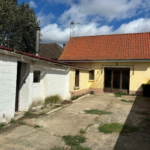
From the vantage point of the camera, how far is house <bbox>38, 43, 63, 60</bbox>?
2578 cm

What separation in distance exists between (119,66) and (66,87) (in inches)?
233

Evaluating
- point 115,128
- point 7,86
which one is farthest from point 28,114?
point 115,128

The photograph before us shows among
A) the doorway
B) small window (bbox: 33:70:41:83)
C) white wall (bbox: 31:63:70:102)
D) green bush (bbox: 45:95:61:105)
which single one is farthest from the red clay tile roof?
small window (bbox: 33:70:41:83)

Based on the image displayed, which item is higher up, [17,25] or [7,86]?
[17,25]

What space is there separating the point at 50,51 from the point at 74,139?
24080mm

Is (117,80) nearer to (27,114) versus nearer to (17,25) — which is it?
(27,114)

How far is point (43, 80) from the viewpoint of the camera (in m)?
7.60

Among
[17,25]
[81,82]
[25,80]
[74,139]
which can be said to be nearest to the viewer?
[74,139]

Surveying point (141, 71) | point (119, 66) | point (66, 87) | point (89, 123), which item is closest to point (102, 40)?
point (119, 66)

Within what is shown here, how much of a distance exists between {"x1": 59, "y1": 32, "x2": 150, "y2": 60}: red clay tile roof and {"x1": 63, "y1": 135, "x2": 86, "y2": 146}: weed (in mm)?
10493

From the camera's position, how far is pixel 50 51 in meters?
26.8

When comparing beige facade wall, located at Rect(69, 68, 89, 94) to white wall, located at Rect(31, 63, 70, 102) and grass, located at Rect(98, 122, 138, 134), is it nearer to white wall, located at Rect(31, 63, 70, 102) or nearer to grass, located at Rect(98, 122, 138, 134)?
white wall, located at Rect(31, 63, 70, 102)

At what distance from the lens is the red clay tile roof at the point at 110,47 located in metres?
13.5

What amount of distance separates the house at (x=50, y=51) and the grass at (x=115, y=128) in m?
21.4
